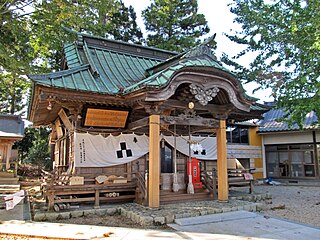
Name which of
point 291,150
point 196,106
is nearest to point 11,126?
point 196,106

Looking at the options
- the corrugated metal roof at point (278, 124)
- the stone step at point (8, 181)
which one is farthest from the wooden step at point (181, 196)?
the stone step at point (8, 181)

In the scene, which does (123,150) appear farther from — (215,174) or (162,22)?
(162,22)

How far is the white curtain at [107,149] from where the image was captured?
8.88 metres

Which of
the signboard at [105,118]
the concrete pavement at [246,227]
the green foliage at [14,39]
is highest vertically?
the green foliage at [14,39]

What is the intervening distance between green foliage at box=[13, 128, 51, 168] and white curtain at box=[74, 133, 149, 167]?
16.7m

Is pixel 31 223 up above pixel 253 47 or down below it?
below

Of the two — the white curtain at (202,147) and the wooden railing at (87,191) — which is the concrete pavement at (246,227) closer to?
the wooden railing at (87,191)

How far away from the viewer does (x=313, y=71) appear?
9633 millimetres

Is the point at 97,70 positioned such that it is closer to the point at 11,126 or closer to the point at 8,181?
the point at 8,181

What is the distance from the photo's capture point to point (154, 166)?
752 centimetres

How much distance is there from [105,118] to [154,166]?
2925 mm

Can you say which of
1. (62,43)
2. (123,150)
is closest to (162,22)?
(62,43)

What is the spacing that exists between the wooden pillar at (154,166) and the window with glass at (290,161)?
16354mm

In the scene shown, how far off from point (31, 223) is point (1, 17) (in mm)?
8398
